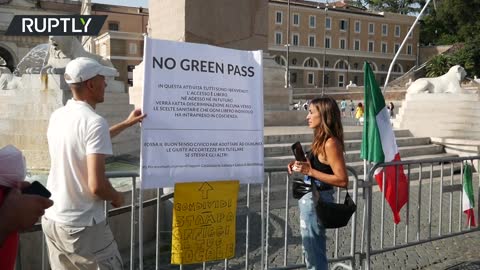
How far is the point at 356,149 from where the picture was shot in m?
11.1

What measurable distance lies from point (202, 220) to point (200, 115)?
74cm

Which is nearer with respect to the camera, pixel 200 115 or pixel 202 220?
pixel 200 115

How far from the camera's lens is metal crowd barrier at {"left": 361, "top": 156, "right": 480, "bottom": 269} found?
190 inches

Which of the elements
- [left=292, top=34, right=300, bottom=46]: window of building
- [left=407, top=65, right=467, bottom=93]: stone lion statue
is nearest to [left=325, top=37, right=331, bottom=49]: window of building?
[left=292, top=34, right=300, bottom=46]: window of building

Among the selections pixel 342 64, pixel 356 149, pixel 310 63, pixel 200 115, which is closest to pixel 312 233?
pixel 200 115

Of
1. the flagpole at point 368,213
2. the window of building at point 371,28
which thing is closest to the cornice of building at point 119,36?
the window of building at point 371,28

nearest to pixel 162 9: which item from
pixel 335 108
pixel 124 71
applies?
pixel 335 108

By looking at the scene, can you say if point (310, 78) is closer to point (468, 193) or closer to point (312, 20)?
point (312, 20)

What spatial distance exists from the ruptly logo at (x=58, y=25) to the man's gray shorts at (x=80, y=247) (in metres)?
4.16

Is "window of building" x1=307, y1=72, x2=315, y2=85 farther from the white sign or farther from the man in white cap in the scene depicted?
the man in white cap

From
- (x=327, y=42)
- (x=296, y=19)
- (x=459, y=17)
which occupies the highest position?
(x=296, y=19)

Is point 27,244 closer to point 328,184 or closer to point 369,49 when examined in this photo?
point 328,184

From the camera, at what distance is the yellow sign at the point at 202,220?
11.0ft

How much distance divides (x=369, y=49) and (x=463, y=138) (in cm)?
7755
